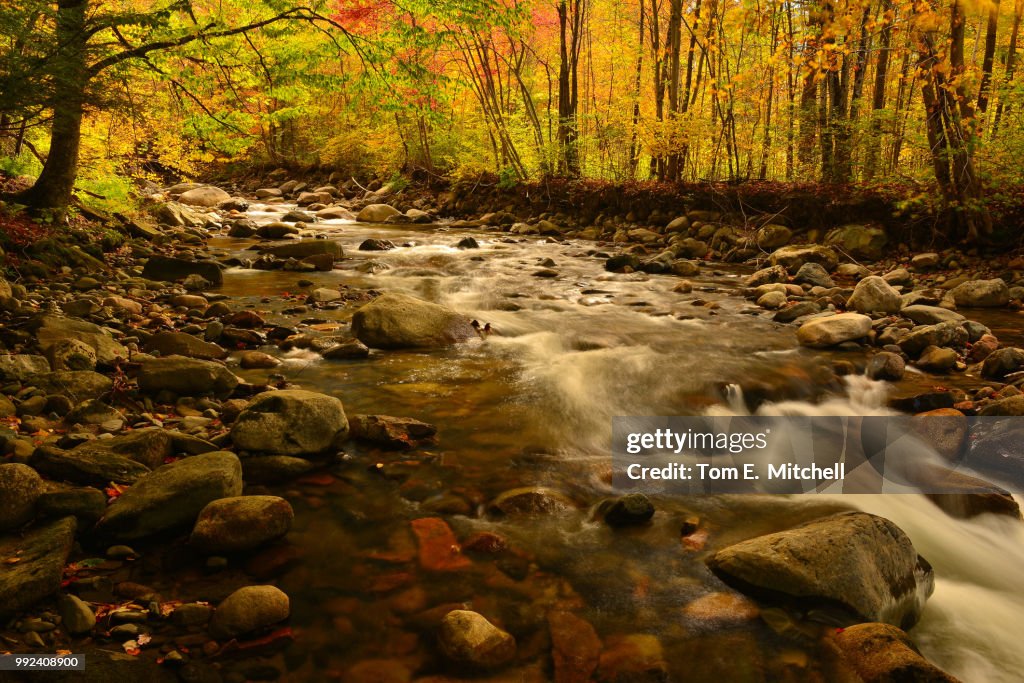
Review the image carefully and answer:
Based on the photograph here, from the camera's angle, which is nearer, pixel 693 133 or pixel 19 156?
pixel 19 156

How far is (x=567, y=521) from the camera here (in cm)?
365

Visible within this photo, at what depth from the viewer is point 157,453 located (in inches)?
143

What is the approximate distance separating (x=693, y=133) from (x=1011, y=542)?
42.0 ft

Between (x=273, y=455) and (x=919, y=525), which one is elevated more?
(x=273, y=455)

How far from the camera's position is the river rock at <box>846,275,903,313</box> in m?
7.99

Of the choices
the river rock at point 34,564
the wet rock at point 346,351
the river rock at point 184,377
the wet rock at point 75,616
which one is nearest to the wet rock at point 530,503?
the wet rock at point 75,616

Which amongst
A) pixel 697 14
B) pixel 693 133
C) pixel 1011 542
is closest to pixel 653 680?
pixel 1011 542

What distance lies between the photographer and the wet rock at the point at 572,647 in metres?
2.54

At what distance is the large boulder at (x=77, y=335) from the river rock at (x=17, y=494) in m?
2.38

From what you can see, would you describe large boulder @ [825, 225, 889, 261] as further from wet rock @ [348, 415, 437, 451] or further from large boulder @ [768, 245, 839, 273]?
wet rock @ [348, 415, 437, 451]

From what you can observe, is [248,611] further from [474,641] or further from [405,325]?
[405,325]

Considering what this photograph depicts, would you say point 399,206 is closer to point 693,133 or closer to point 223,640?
point 693,133

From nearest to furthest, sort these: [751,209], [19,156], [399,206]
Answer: [19,156]
[751,209]
[399,206]

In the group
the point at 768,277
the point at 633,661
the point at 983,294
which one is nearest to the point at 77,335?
A: the point at 633,661
